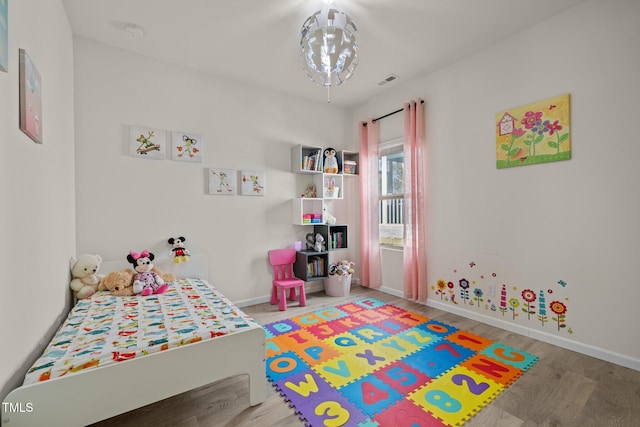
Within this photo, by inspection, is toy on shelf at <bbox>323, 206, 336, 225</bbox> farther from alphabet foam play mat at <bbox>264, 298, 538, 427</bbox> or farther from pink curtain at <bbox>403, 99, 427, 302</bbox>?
alphabet foam play mat at <bbox>264, 298, 538, 427</bbox>

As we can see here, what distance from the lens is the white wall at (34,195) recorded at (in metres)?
1.21

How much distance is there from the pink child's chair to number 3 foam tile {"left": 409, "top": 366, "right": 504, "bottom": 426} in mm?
1858

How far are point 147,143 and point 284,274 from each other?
212 cm

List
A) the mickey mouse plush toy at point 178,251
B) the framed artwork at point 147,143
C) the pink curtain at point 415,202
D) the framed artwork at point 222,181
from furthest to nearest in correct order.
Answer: the pink curtain at point 415,202, the framed artwork at point 222,181, the mickey mouse plush toy at point 178,251, the framed artwork at point 147,143

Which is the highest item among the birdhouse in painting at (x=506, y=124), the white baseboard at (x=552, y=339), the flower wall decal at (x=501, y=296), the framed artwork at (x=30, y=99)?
the birdhouse in painting at (x=506, y=124)

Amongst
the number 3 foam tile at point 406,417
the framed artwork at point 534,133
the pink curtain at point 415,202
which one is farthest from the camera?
the pink curtain at point 415,202

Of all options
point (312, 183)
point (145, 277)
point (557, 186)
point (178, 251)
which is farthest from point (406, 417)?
point (312, 183)

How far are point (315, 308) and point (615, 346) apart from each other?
8.36 feet

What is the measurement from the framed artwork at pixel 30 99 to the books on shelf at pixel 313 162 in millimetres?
2582

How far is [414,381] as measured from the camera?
1.93 metres

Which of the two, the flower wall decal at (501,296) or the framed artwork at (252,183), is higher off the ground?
the framed artwork at (252,183)

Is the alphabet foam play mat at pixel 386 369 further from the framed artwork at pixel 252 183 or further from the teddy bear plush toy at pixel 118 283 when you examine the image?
the framed artwork at pixel 252 183

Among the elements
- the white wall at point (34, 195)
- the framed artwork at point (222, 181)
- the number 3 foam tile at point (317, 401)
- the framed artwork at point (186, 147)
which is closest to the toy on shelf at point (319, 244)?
the framed artwork at point (222, 181)

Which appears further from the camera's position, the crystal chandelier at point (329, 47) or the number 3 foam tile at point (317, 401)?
the crystal chandelier at point (329, 47)
